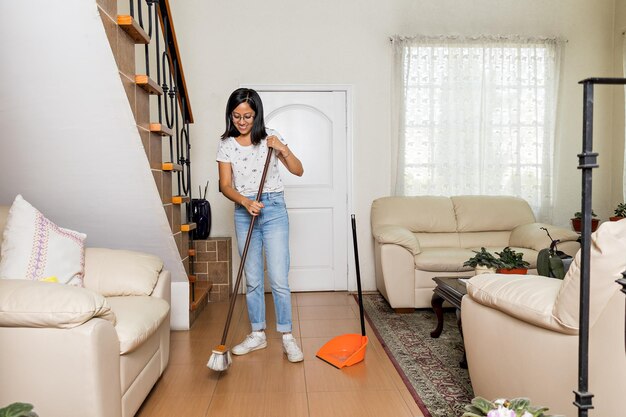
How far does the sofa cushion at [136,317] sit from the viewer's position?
74.9 inches

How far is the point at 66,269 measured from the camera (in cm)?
227

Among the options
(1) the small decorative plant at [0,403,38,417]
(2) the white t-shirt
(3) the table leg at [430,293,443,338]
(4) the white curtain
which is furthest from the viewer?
(4) the white curtain

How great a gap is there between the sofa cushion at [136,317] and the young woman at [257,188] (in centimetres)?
64

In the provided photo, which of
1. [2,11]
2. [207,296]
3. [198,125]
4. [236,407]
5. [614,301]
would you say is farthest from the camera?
[198,125]

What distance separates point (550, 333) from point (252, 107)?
182 cm

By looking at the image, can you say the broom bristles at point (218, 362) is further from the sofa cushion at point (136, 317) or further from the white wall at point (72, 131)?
the white wall at point (72, 131)

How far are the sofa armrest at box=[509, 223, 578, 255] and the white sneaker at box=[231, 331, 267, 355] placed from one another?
227cm

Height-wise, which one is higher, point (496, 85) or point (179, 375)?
point (496, 85)

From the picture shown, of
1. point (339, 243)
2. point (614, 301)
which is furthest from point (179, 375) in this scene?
point (339, 243)

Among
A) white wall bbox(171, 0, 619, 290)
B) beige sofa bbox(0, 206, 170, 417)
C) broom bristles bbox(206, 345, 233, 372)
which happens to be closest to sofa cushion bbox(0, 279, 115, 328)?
beige sofa bbox(0, 206, 170, 417)

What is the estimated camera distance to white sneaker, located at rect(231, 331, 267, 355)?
2900mm

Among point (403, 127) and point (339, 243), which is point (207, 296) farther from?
point (403, 127)

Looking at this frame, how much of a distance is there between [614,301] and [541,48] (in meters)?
4.19

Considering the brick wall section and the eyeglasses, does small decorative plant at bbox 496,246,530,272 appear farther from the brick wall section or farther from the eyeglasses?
the brick wall section
